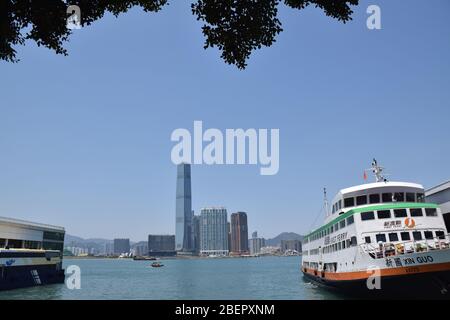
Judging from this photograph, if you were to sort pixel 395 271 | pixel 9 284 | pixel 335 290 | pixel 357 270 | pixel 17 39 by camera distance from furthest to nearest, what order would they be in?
pixel 9 284 → pixel 335 290 → pixel 357 270 → pixel 395 271 → pixel 17 39

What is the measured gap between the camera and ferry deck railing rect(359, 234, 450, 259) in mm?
24531

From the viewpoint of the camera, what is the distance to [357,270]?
87.1 ft

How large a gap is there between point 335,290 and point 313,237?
12701mm

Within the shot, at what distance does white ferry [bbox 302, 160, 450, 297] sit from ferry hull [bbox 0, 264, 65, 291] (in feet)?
119

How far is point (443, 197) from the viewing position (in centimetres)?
3625

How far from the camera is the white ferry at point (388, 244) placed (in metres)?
23.0

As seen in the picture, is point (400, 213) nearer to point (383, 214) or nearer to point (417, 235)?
point (383, 214)

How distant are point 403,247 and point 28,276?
1781 inches

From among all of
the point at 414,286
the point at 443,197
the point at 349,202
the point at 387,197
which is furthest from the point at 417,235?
the point at 443,197

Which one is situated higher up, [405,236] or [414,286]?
[405,236]
